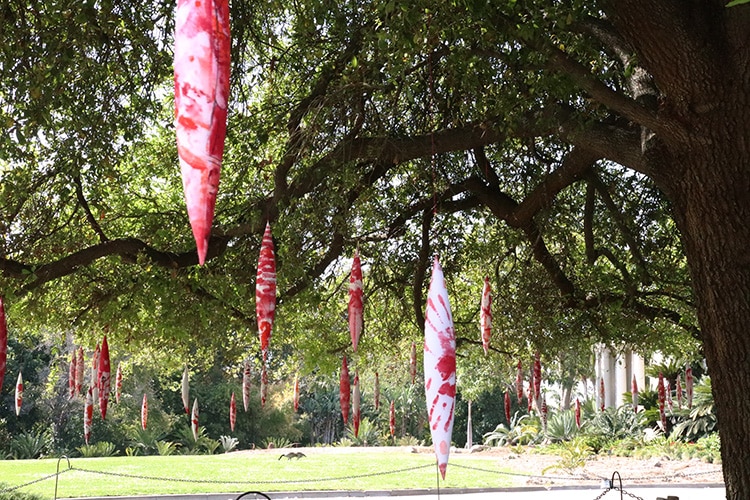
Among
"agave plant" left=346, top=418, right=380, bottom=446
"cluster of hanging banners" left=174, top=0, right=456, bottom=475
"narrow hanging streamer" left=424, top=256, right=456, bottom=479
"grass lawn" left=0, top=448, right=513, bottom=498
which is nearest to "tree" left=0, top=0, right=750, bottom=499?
"narrow hanging streamer" left=424, top=256, right=456, bottom=479

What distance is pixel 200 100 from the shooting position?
5.54ft

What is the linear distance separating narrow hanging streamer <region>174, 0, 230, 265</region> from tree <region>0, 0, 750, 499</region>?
2.68 metres

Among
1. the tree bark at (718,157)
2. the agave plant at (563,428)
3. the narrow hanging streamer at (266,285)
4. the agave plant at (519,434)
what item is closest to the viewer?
the narrow hanging streamer at (266,285)

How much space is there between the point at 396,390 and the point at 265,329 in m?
27.0

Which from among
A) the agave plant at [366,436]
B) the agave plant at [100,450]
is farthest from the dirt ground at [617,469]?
the agave plant at [100,450]

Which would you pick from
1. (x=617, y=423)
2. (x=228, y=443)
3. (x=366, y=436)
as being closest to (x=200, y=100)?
(x=617, y=423)

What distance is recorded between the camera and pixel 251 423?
96.5 ft

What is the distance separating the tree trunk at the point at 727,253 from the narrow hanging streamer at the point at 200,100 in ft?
Result: 13.3

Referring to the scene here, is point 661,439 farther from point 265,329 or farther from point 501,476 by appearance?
point 265,329

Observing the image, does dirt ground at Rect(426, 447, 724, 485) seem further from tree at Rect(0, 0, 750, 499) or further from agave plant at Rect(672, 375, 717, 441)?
tree at Rect(0, 0, 750, 499)

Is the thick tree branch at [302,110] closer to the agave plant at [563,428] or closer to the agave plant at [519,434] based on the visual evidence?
the agave plant at [563,428]

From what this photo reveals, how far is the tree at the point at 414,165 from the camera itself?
5.06m

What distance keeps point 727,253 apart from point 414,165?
3.75 m

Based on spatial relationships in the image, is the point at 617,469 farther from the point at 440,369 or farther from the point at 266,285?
the point at 440,369
